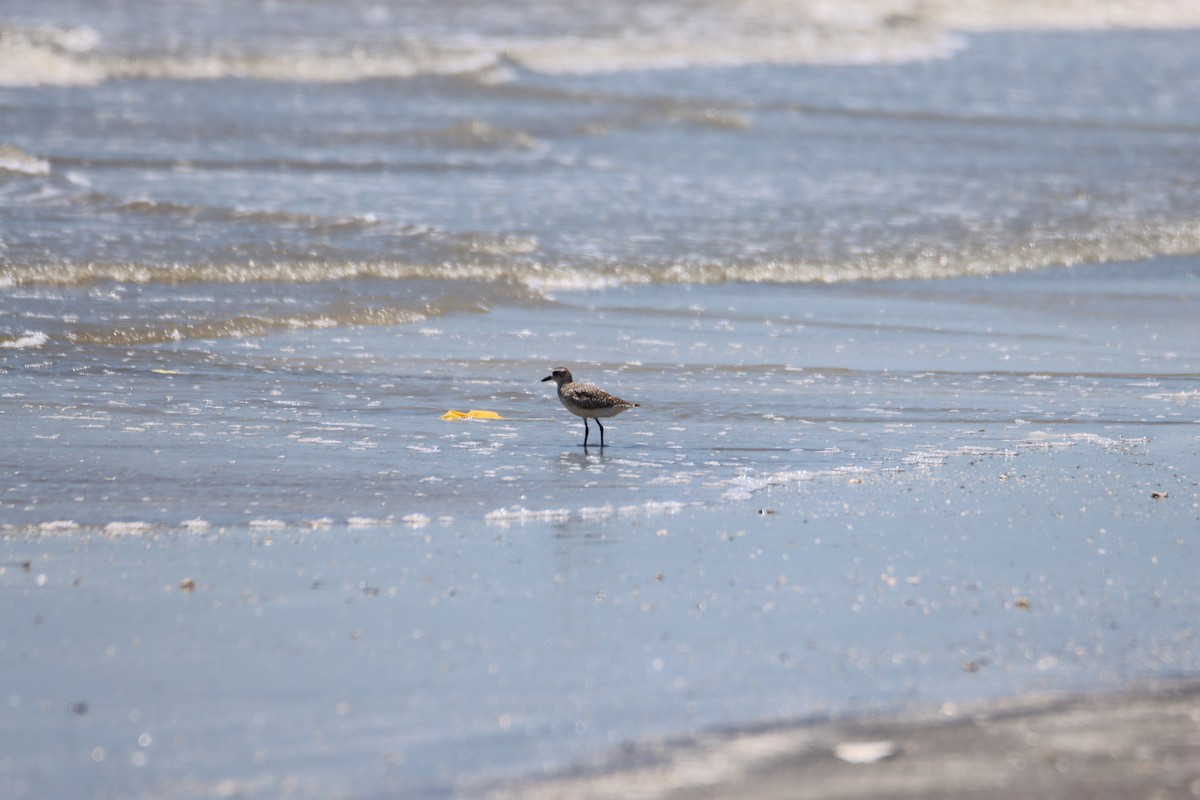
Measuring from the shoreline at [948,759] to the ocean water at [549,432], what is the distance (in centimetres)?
13

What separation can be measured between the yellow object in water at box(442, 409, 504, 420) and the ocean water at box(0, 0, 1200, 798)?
89mm

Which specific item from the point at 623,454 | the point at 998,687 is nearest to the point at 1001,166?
the point at 623,454

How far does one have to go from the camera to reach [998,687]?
13.1ft

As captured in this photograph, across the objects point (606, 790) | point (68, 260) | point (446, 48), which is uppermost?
point (446, 48)

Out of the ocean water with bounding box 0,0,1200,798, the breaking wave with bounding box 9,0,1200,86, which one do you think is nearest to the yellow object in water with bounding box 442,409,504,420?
the ocean water with bounding box 0,0,1200,798

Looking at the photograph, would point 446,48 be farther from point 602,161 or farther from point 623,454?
point 623,454

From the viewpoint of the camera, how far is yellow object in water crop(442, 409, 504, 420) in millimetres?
7375

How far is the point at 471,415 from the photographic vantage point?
743 centimetres

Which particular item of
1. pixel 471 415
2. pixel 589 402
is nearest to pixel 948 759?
pixel 589 402

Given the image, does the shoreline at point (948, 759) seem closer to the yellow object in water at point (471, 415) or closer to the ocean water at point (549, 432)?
the ocean water at point (549, 432)

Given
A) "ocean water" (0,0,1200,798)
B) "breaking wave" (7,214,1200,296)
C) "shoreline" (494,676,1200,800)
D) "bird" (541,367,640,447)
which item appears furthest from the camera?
"breaking wave" (7,214,1200,296)

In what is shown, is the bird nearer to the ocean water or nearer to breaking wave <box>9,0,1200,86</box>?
the ocean water

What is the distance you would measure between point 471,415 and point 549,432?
1.44 feet

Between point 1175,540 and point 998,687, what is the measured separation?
176cm
